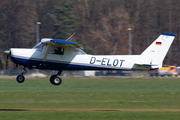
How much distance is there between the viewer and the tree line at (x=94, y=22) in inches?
2872

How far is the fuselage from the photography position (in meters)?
18.0

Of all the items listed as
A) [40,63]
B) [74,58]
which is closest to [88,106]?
[74,58]

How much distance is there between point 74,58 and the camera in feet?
60.0

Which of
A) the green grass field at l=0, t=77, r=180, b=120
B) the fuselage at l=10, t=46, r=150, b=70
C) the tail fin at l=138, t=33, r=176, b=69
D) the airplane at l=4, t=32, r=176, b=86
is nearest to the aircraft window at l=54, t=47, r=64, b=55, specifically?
the airplane at l=4, t=32, r=176, b=86

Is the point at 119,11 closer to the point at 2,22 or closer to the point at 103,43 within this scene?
the point at 103,43

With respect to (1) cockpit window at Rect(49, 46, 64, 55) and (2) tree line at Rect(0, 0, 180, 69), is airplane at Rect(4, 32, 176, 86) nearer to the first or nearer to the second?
(1) cockpit window at Rect(49, 46, 64, 55)

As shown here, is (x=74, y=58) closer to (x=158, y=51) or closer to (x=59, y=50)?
(x=59, y=50)

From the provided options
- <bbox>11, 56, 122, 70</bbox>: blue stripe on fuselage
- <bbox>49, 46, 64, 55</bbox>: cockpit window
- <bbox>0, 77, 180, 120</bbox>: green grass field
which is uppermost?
<bbox>49, 46, 64, 55</bbox>: cockpit window

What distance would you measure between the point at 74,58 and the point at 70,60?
0.82 ft

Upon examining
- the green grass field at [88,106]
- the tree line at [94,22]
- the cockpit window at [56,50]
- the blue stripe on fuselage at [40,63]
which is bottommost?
the green grass field at [88,106]

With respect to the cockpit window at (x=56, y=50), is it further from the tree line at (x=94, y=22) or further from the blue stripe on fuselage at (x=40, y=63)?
the tree line at (x=94, y=22)

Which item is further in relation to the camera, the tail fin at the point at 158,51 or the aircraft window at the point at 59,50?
the tail fin at the point at 158,51

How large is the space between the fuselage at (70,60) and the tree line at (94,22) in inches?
2042

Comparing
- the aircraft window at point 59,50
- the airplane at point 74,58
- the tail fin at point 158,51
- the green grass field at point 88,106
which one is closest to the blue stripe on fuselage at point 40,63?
the airplane at point 74,58
